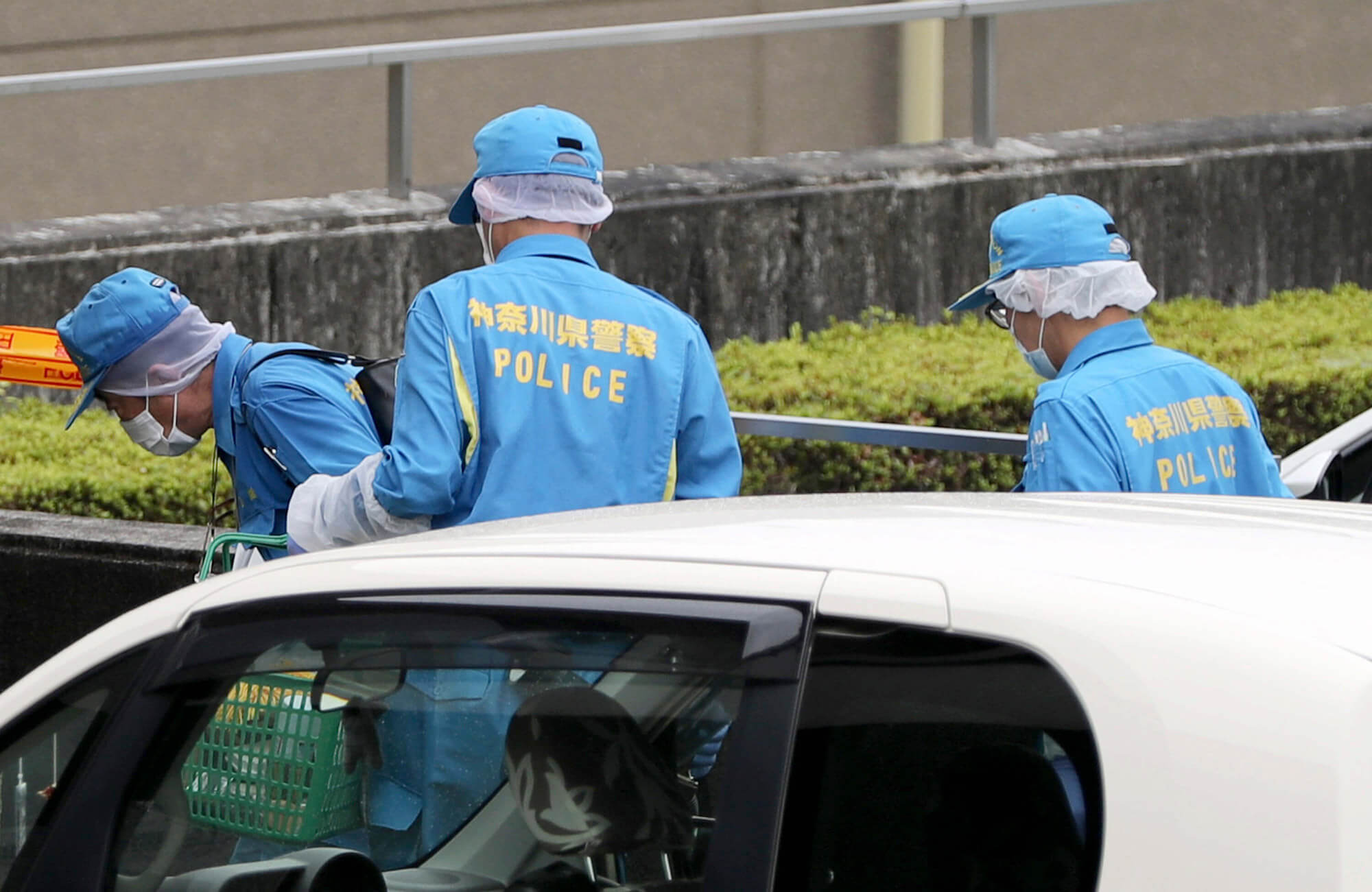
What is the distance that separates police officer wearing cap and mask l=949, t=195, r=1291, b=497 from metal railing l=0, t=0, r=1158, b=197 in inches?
184

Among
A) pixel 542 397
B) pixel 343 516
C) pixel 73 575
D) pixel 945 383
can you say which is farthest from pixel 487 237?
pixel 945 383

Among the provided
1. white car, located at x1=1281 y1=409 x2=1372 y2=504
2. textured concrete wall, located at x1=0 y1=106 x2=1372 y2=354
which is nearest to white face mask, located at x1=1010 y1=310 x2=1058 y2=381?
white car, located at x1=1281 y1=409 x2=1372 y2=504

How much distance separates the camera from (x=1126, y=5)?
10.3 metres

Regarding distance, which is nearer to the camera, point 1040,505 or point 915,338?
point 1040,505

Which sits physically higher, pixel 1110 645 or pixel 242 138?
pixel 242 138

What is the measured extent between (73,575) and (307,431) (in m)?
2.34

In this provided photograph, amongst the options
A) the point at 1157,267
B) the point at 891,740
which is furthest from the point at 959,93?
the point at 891,740

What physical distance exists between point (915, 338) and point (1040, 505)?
19.5ft

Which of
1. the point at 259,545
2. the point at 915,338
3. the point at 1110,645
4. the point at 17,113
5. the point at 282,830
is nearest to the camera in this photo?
the point at 1110,645

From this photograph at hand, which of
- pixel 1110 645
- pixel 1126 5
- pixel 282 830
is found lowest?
pixel 282 830

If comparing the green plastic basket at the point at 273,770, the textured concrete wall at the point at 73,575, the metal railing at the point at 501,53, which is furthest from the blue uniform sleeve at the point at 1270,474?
the metal railing at the point at 501,53

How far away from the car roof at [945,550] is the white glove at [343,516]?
2.81 ft

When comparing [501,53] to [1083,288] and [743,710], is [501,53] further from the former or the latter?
[743,710]

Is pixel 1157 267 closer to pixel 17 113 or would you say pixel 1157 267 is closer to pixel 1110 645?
pixel 17 113
